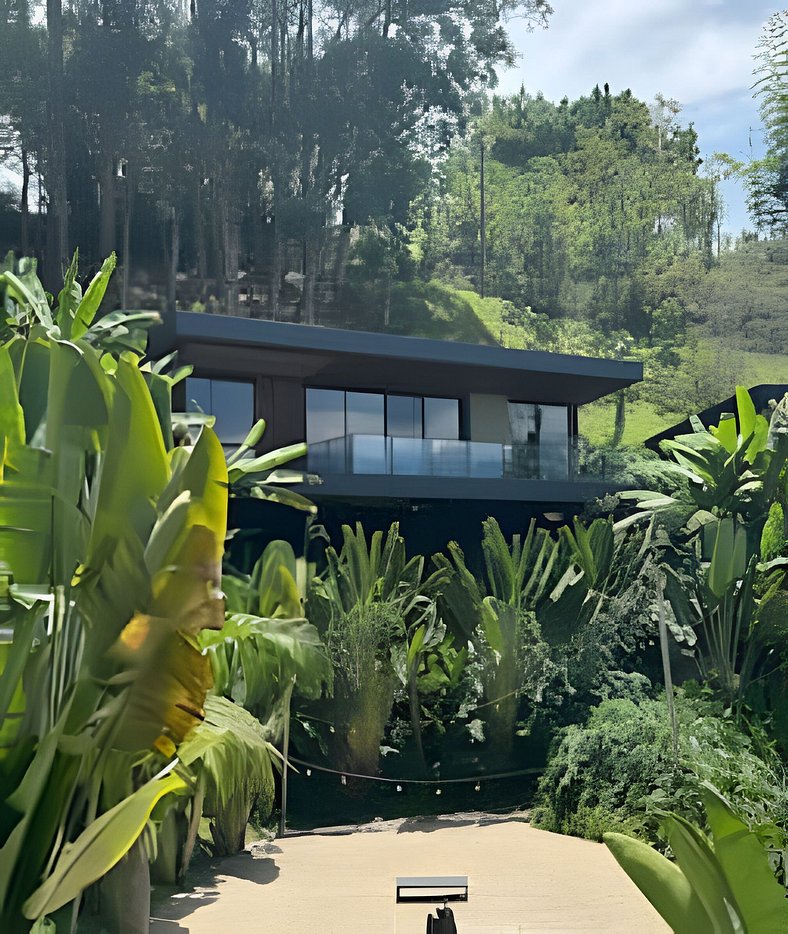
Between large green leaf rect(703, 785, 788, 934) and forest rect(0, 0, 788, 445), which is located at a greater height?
forest rect(0, 0, 788, 445)

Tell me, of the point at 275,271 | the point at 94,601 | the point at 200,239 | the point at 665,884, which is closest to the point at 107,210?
the point at 200,239

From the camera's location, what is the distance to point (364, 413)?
22.6 m

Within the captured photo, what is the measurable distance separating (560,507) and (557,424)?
3595mm

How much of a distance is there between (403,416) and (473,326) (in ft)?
76.0

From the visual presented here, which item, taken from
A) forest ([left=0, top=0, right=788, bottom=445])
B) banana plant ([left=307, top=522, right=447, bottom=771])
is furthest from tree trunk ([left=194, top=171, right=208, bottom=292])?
banana plant ([left=307, top=522, right=447, bottom=771])

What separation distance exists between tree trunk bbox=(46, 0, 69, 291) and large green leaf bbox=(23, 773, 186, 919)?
1242 inches

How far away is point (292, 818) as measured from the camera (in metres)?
17.2

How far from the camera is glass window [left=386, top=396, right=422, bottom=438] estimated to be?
2305 cm

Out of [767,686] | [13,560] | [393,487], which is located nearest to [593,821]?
[767,686]

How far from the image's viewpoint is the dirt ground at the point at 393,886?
11.3 meters

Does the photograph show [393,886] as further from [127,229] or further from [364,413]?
[127,229]

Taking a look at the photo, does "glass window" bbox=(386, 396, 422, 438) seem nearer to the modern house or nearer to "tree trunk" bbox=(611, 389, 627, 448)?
the modern house

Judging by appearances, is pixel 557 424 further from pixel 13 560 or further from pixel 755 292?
pixel 755 292

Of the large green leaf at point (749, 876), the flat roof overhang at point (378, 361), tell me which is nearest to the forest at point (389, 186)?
the flat roof overhang at point (378, 361)
